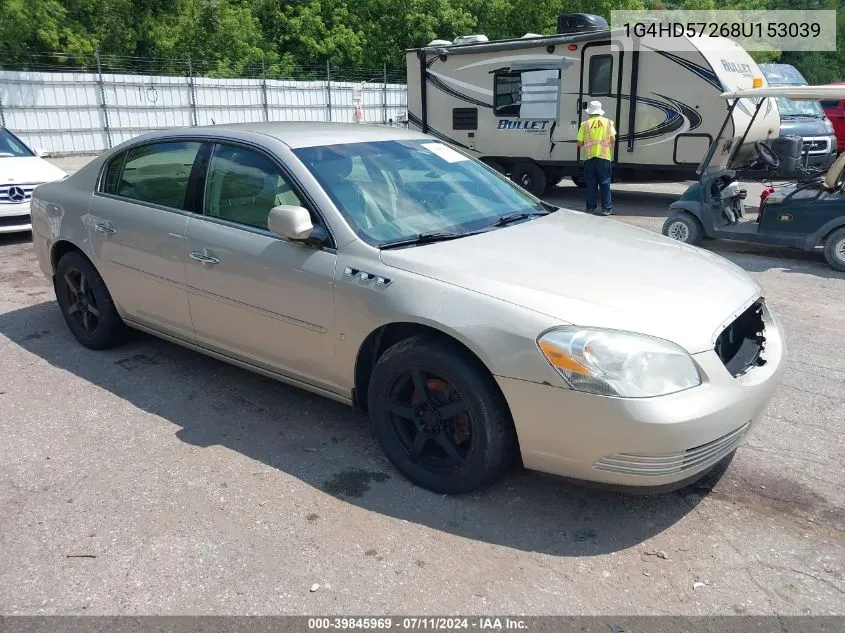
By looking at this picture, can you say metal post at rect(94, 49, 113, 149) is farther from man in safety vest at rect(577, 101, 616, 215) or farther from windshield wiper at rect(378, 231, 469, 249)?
windshield wiper at rect(378, 231, 469, 249)

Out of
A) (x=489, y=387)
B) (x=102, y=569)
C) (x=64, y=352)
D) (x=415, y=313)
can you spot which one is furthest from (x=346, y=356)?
(x=64, y=352)

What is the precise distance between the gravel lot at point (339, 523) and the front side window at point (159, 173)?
3.99 feet

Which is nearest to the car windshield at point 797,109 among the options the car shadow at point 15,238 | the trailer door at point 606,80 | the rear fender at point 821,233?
the trailer door at point 606,80

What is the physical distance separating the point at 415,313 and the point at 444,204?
1.03 m

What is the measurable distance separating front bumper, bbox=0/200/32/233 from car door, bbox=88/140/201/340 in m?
4.79

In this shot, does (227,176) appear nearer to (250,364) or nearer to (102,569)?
(250,364)

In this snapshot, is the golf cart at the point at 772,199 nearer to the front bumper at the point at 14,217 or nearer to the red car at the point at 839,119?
the front bumper at the point at 14,217

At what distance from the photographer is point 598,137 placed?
10.9 m

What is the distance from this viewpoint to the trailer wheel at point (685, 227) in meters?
8.50

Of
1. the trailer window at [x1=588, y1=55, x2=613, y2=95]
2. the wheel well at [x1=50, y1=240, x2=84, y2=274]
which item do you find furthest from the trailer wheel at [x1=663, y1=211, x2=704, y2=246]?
the wheel well at [x1=50, y1=240, x2=84, y2=274]

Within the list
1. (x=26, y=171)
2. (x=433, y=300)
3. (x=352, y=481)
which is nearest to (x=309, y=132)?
(x=433, y=300)

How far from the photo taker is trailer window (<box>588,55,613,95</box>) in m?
11.9

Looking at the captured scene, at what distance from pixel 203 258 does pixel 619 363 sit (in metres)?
2.46

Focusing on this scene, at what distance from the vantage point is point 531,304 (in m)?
3.05
